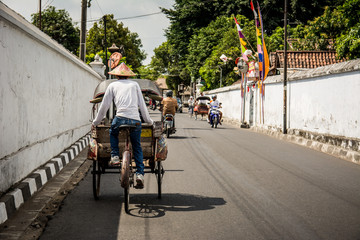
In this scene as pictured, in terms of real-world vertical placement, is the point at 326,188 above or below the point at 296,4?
below

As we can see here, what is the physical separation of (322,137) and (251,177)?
6.64 metres

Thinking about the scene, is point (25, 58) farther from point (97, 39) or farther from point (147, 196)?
point (97, 39)

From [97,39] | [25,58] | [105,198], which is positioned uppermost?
[97,39]

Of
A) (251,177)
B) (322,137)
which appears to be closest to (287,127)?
(322,137)

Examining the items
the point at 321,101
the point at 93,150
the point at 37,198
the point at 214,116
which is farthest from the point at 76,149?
the point at 214,116

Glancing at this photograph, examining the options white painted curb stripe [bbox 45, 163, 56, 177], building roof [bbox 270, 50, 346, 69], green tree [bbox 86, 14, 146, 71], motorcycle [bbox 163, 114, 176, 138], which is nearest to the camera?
white painted curb stripe [bbox 45, 163, 56, 177]

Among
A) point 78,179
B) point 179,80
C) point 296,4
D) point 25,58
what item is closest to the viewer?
point 25,58

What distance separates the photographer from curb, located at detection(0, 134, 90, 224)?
5208 millimetres

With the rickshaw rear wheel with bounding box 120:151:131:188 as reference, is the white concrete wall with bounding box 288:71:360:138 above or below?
above

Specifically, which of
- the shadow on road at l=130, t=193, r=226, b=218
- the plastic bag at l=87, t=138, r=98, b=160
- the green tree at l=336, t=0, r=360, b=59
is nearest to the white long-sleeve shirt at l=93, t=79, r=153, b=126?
the plastic bag at l=87, t=138, r=98, b=160

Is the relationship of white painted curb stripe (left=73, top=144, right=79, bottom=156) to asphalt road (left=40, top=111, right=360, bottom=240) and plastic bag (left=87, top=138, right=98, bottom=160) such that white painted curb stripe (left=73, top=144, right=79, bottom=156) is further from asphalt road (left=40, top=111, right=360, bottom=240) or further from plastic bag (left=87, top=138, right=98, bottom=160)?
plastic bag (left=87, top=138, right=98, bottom=160)

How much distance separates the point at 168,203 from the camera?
6.07 meters

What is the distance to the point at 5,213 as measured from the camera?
5.04 meters

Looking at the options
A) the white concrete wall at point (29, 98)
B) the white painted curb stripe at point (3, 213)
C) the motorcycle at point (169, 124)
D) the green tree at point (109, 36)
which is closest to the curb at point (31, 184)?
the white painted curb stripe at point (3, 213)
